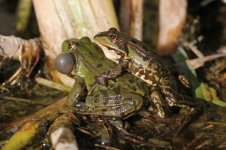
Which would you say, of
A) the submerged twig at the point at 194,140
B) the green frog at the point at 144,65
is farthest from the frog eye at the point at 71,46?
the submerged twig at the point at 194,140

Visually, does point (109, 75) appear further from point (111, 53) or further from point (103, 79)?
point (111, 53)

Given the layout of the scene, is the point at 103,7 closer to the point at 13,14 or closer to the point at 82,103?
the point at 82,103

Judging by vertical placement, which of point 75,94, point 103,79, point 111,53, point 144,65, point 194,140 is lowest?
point 194,140

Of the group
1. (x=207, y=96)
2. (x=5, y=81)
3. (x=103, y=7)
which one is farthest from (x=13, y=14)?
(x=207, y=96)

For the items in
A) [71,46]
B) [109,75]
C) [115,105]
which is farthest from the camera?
[71,46]

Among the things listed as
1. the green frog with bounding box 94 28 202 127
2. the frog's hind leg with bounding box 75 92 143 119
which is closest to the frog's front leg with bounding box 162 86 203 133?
the green frog with bounding box 94 28 202 127

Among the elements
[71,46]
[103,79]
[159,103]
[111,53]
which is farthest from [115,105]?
[71,46]
